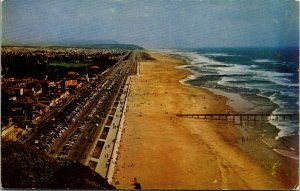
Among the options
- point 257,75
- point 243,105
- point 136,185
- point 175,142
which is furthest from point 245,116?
point 136,185

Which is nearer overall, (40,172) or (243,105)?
(40,172)

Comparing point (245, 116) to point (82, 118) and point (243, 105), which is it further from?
point (82, 118)

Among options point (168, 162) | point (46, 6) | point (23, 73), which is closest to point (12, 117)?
point (23, 73)

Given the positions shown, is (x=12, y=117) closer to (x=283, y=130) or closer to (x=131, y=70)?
(x=131, y=70)

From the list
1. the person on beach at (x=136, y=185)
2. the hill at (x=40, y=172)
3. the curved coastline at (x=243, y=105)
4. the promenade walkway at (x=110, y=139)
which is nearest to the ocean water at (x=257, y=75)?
the curved coastline at (x=243, y=105)

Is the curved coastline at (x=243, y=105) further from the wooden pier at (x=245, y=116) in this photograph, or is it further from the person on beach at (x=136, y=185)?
the person on beach at (x=136, y=185)

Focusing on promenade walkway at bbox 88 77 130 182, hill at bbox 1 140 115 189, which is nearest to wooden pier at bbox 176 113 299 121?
promenade walkway at bbox 88 77 130 182
